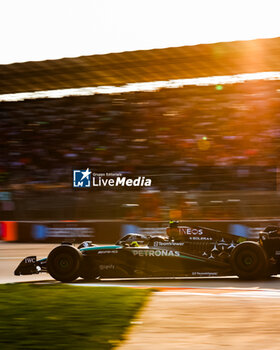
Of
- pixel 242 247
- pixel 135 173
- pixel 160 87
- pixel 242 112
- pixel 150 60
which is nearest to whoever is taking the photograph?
pixel 242 247

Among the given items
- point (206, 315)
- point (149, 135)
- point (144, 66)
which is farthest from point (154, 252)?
point (144, 66)

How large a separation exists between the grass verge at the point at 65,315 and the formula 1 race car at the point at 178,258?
0.84m

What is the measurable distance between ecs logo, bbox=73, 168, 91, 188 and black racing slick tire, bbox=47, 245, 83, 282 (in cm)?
890

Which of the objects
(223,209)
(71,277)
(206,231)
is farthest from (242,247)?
(223,209)

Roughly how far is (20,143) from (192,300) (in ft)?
56.8

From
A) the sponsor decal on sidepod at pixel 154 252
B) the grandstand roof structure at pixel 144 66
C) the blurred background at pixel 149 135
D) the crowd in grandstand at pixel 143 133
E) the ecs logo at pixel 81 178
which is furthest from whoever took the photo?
the grandstand roof structure at pixel 144 66

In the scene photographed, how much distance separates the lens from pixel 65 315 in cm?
564

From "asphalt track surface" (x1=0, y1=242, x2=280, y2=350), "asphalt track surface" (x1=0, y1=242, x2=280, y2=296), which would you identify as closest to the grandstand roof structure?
"asphalt track surface" (x1=0, y1=242, x2=280, y2=296)

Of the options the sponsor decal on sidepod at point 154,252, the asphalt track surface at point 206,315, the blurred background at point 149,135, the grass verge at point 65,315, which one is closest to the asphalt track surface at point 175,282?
the asphalt track surface at point 206,315

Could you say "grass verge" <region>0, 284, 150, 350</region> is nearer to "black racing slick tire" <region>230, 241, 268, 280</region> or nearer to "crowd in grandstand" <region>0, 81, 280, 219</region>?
"black racing slick tire" <region>230, 241, 268, 280</region>

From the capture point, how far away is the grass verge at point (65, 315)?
4.60 m

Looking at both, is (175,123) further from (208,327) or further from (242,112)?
(208,327)

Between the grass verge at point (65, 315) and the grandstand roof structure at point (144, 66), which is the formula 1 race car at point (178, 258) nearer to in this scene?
the grass verge at point (65, 315)

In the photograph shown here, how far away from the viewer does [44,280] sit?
9.09 meters
